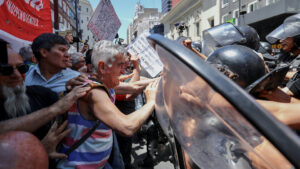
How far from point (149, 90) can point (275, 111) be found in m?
0.68

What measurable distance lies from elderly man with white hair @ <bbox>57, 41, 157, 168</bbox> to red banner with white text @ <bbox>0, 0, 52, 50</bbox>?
121 centimetres

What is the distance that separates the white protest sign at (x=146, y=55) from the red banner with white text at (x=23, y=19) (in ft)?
4.34

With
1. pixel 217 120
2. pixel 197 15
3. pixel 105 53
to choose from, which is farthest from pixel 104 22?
pixel 197 15

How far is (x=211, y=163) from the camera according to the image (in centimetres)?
78

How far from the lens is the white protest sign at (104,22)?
4.77 meters

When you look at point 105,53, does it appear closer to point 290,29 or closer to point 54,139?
point 54,139

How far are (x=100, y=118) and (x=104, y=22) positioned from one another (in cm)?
415

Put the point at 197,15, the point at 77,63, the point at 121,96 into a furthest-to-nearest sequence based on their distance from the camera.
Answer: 1. the point at 197,15
2. the point at 77,63
3. the point at 121,96

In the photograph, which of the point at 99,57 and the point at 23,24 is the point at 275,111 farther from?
the point at 23,24

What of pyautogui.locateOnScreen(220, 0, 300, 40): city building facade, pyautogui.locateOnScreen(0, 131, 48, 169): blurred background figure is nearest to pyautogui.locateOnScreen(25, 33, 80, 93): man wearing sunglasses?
pyautogui.locateOnScreen(0, 131, 48, 169): blurred background figure

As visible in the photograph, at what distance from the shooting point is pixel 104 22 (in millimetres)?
5012

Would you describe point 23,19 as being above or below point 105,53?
above

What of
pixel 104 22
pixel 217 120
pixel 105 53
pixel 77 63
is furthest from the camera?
pixel 104 22

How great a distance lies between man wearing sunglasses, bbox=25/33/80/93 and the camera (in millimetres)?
2260
